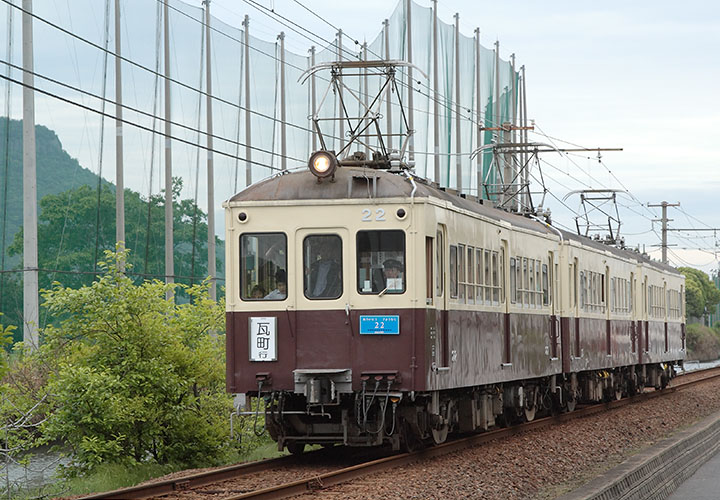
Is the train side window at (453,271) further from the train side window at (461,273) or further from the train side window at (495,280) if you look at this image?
the train side window at (495,280)

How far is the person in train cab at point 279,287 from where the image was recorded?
13992 millimetres

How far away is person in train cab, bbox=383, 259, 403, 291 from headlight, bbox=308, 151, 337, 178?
1.21 m

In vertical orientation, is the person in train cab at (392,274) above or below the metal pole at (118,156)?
below

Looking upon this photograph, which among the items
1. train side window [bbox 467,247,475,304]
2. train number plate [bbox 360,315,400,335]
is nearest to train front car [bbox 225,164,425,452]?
train number plate [bbox 360,315,400,335]

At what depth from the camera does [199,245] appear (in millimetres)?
38938

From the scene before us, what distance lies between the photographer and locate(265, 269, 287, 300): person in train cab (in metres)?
14.0

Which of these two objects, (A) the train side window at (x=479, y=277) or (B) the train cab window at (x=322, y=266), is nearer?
(B) the train cab window at (x=322, y=266)

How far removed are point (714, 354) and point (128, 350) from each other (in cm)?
6640

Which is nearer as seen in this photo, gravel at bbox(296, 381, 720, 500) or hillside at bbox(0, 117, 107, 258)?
gravel at bbox(296, 381, 720, 500)

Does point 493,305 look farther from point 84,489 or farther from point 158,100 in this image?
point 158,100

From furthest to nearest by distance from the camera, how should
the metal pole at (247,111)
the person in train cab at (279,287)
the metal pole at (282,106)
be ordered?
the metal pole at (282,106) < the metal pole at (247,111) < the person in train cab at (279,287)

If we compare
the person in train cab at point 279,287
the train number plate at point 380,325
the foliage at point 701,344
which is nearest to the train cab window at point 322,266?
the person in train cab at point 279,287

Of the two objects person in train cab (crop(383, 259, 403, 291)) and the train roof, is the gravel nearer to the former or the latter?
person in train cab (crop(383, 259, 403, 291))

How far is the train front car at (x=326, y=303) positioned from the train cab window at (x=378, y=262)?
0.04 ft
